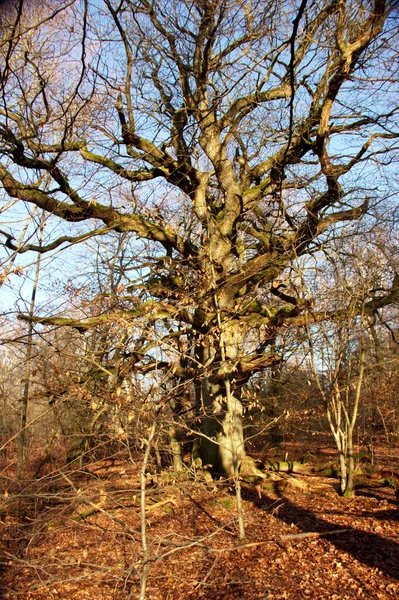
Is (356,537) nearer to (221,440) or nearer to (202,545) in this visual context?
(221,440)

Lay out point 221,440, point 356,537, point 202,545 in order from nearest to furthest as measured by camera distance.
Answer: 1. point 202,545
2. point 356,537
3. point 221,440

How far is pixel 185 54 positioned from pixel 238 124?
169 centimetres

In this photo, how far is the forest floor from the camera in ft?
12.9

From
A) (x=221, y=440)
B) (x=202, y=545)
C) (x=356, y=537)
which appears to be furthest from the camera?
(x=221, y=440)

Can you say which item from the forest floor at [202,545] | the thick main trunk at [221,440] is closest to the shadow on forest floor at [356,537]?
the forest floor at [202,545]

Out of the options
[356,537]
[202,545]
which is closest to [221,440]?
[356,537]

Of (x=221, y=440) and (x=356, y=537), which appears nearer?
(x=356, y=537)

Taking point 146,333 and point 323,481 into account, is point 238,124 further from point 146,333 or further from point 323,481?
point 323,481

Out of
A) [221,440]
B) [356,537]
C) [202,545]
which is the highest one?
[221,440]

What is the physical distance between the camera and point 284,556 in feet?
17.6

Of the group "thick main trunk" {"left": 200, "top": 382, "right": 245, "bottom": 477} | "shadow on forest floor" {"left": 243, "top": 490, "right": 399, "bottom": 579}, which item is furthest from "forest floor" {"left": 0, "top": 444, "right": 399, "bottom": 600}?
"thick main trunk" {"left": 200, "top": 382, "right": 245, "bottom": 477}

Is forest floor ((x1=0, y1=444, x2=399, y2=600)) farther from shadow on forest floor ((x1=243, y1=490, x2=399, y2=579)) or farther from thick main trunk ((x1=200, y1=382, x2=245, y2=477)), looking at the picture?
thick main trunk ((x1=200, y1=382, x2=245, y2=477))

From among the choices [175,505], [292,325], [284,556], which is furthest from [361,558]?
[292,325]

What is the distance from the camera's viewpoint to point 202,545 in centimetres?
339
